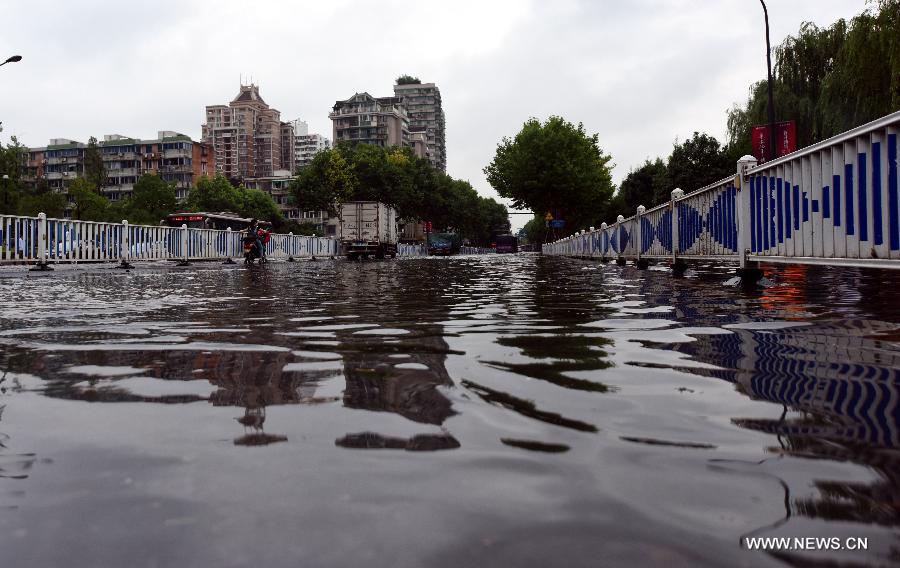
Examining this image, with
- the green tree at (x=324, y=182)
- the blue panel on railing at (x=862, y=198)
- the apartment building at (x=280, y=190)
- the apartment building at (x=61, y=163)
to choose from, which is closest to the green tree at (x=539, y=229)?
the green tree at (x=324, y=182)

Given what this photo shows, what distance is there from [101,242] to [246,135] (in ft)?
527

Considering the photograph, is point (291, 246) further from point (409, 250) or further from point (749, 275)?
point (749, 275)

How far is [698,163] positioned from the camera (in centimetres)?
Result: 4625

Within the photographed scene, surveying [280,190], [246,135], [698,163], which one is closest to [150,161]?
[280,190]

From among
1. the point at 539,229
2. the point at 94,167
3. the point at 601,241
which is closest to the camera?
the point at 601,241

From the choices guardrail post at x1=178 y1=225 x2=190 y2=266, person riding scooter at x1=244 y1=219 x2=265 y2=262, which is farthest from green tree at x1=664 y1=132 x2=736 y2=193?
guardrail post at x1=178 y1=225 x2=190 y2=266

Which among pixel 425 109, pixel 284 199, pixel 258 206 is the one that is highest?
pixel 425 109

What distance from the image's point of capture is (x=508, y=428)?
1.73m

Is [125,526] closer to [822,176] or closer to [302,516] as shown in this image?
[302,516]

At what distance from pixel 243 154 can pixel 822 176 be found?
176m

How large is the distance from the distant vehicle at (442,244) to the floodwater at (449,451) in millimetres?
63765

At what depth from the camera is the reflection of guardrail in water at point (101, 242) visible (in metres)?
15.7

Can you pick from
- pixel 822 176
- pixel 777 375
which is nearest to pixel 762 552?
pixel 777 375

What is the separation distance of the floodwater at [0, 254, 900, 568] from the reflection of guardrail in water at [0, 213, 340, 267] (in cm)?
1470
